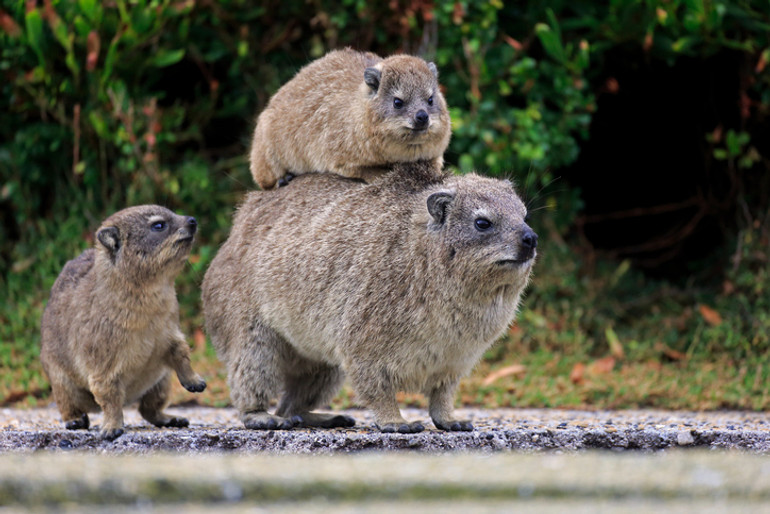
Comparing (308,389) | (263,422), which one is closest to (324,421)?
(308,389)

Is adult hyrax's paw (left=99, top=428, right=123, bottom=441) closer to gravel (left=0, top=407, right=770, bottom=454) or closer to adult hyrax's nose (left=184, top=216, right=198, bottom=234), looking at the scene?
gravel (left=0, top=407, right=770, bottom=454)

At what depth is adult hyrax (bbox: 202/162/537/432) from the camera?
5332mm

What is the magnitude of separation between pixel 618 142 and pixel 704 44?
2368 mm

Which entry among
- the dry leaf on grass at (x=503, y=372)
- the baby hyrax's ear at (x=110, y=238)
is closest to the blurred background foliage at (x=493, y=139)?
the dry leaf on grass at (x=503, y=372)

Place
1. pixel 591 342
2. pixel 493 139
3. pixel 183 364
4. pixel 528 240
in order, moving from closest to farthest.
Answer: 1. pixel 528 240
2. pixel 183 364
3. pixel 493 139
4. pixel 591 342

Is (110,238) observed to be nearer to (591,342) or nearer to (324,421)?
(324,421)

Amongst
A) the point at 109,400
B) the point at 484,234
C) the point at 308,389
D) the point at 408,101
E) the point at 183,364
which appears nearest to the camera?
the point at 484,234

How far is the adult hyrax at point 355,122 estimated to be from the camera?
19.6 ft

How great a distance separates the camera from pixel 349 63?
6691 mm

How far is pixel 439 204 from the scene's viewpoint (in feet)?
17.8

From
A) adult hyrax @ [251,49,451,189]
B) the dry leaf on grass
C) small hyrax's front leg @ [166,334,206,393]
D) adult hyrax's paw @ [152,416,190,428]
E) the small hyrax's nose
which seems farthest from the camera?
the dry leaf on grass

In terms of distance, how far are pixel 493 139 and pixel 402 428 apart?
402 centimetres

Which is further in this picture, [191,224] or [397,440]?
[191,224]

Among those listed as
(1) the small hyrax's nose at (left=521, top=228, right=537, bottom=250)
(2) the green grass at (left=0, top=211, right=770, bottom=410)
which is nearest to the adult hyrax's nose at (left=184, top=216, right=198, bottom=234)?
(1) the small hyrax's nose at (left=521, top=228, right=537, bottom=250)
